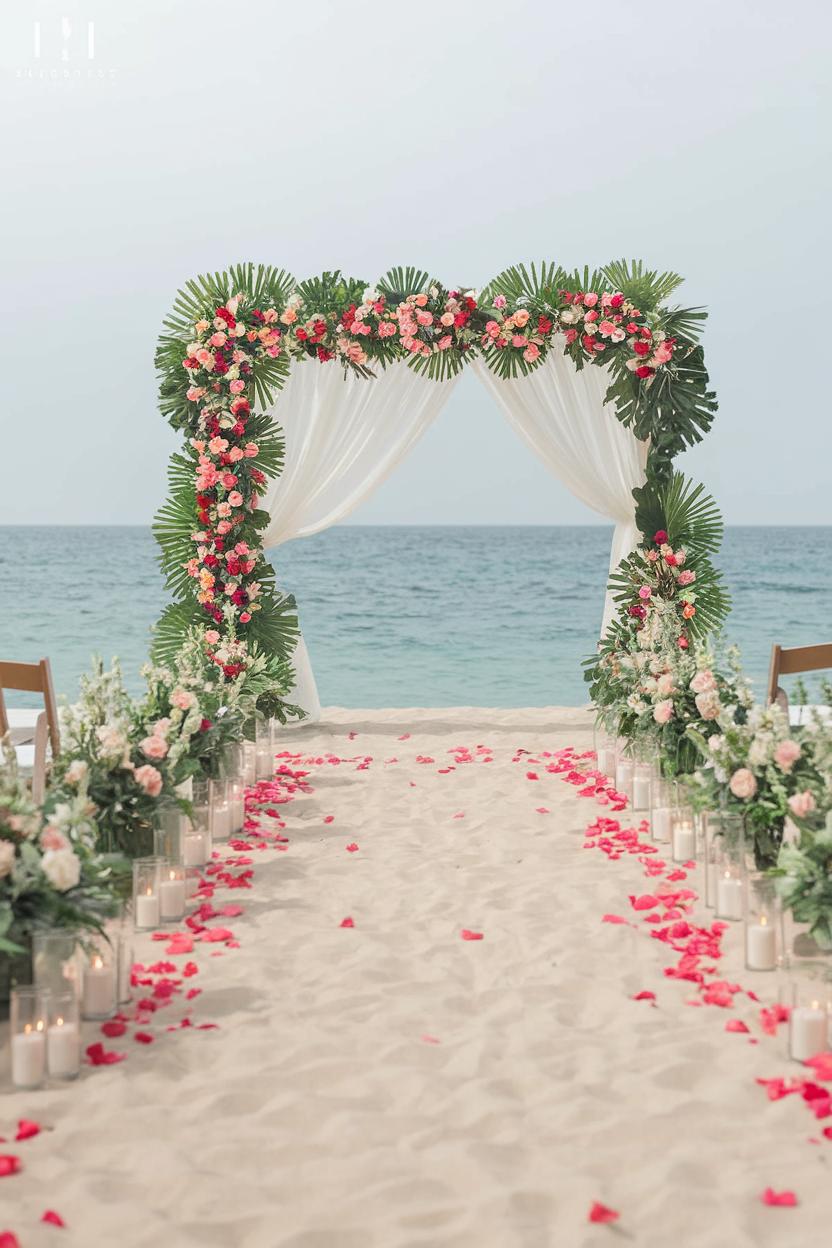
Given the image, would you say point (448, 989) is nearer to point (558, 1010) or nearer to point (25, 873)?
point (558, 1010)

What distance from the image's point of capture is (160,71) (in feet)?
77.4

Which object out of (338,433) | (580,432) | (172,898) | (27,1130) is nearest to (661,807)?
(172,898)

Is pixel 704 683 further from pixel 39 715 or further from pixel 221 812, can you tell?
pixel 39 715

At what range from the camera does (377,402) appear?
7773 millimetres

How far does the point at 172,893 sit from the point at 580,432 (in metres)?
4.72

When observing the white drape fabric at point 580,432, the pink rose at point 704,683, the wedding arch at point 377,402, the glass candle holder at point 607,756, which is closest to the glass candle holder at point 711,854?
the pink rose at point 704,683

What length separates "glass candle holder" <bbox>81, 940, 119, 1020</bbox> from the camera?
3098 mm

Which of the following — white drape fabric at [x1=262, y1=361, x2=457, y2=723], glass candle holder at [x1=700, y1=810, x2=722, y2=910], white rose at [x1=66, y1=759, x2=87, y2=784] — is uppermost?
white drape fabric at [x1=262, y1=361, x2=457, y2=723]

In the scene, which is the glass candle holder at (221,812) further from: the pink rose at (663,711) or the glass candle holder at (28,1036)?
the glass candle holder at (28,1036)

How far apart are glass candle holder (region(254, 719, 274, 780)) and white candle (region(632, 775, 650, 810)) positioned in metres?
1.93

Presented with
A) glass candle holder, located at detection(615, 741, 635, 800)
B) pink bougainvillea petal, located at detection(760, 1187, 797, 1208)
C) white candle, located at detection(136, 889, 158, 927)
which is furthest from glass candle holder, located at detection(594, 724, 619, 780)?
pink bougainvillea petal, located at detection(760, 1187, 797, 1208)

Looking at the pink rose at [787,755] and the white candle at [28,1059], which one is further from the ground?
the pink rose at [787,755]

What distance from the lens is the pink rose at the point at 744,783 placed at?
3.73m

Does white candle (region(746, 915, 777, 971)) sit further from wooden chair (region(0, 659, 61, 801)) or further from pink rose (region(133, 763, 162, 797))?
wooden chair (region(0, 659, 61, 801))
